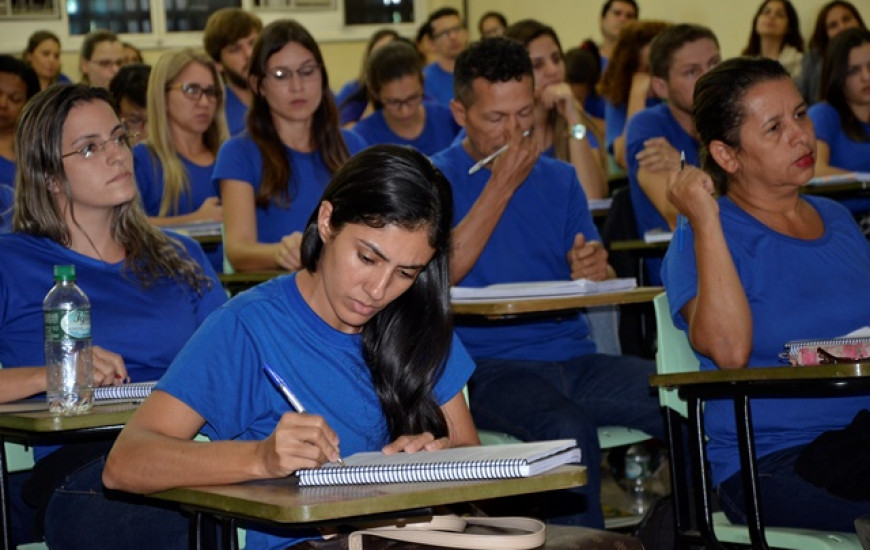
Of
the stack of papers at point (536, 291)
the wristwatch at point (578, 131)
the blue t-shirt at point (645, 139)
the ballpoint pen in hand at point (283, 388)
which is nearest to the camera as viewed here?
the ballpoint pen in hand at point (283, 388)

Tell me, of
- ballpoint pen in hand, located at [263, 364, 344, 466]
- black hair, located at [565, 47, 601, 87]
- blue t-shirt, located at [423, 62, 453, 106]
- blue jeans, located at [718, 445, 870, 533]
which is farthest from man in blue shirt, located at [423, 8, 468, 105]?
ballpoint pen in hand, located at [263, 364, 344, 466]

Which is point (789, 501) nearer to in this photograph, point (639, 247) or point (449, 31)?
point (639, 247)

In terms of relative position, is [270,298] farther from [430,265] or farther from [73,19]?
[73,19]

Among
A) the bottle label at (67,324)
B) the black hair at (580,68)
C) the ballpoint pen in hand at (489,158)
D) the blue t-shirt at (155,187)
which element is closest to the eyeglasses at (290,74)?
the ballpoint pen in hand at (489,158)

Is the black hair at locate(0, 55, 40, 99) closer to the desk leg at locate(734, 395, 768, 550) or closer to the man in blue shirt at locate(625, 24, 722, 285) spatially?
the man in blue shirt at locate(625, 24, 722, 285)

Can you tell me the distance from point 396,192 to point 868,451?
1.05 m

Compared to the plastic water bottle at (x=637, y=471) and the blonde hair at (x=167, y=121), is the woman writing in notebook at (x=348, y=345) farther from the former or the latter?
the blonde hair at (x=167, y=121)

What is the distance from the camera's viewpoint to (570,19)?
33.7 feet

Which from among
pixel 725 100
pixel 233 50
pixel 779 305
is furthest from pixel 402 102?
pixel 779 305

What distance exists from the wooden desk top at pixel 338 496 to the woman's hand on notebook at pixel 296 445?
0.03 meters

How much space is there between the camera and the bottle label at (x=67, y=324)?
2400mm

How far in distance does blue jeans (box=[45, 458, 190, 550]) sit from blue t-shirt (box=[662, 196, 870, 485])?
42.8 inches

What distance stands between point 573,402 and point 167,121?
259cm

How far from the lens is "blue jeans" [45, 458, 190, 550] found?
2.24 meters
